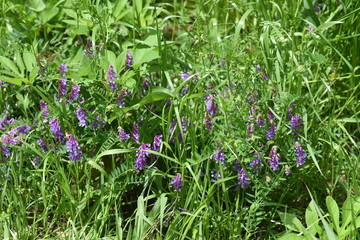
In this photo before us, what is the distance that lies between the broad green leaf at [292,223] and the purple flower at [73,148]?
2.84 feet

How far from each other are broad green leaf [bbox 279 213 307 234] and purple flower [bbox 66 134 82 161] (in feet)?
2.84

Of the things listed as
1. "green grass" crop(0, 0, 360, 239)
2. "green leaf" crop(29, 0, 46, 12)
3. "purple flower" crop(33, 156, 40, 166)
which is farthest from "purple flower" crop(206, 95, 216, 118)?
"green leaf" crop(29, 0, 46, 12)

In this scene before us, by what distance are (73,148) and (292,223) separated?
36.6 inches

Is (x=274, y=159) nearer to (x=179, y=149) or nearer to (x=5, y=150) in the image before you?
(x=179, y=149)

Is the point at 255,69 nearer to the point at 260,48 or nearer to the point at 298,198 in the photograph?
the point at 260,48

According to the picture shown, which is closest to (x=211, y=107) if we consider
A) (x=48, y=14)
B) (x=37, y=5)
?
(x=48, y=14)

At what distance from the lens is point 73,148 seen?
2.29m

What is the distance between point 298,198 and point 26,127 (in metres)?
1.25

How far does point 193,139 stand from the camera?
2250 millimetres

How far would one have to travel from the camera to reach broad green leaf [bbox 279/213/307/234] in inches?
85.7

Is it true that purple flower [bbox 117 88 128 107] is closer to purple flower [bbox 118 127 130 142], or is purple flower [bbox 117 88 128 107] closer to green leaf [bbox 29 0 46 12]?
purple flower [bbox 118 127 130 142]

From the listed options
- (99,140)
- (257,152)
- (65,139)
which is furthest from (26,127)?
(257,152)

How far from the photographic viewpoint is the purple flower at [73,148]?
2.28m

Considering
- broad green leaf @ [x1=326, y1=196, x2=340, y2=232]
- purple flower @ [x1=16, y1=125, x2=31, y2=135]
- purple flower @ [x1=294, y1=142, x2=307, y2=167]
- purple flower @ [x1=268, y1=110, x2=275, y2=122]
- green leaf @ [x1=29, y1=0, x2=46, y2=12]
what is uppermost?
green leaf @ [x1=29, y1=0, x2=46, y2=12]
